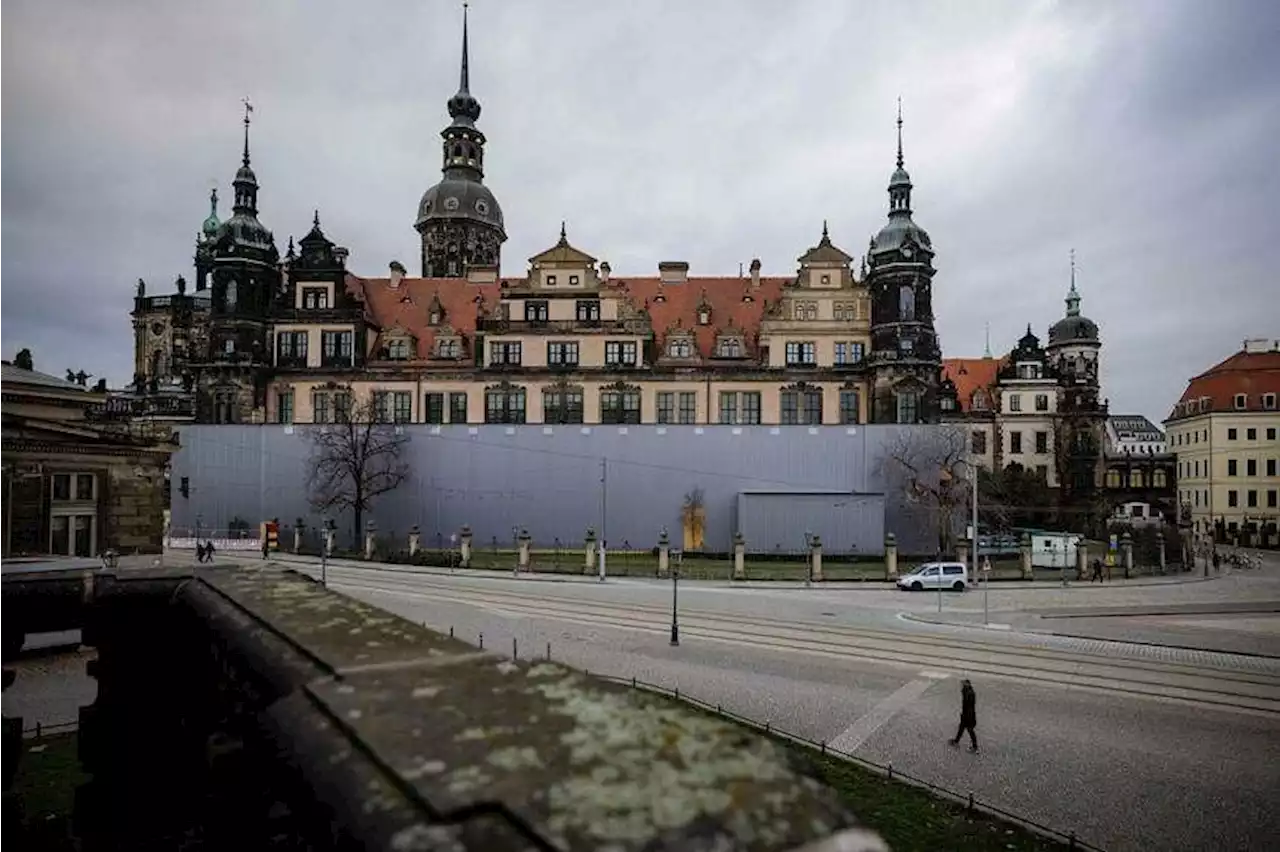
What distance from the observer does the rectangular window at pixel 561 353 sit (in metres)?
53.4

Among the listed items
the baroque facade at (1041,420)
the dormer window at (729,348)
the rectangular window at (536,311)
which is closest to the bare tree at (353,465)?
the rectangular window at (536,311)

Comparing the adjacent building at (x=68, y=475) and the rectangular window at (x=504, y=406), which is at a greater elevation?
the rectangular window at (x=504, y=406)

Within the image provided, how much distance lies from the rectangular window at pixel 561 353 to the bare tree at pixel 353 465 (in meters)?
11.3

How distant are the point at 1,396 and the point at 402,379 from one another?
38984 mm

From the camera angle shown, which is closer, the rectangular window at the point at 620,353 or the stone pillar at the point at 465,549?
the stone pillar at the point at 465,549

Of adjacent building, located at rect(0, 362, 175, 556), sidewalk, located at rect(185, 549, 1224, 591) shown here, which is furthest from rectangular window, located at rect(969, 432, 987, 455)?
adjacent building, located at rect(0, 362, 175, 556)

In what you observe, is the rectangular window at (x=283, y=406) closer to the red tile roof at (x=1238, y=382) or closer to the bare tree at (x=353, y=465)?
the bare tree at (x=353, y=465)

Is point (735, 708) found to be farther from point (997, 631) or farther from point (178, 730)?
point (997, 631)

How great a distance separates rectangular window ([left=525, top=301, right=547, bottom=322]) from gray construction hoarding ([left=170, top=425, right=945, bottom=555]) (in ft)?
31.3

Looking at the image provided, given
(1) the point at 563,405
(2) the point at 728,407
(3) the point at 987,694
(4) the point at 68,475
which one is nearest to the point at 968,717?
(3) the point at 987,694

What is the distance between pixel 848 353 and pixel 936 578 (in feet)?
70.1

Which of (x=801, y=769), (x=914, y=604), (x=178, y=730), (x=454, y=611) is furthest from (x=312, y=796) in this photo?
(x=914, y=604)

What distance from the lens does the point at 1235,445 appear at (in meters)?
33.0

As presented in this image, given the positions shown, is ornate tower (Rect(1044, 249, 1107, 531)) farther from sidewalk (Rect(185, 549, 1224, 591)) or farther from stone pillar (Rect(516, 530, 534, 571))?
stone pillar (Rect(516, 530, 534, 571))
